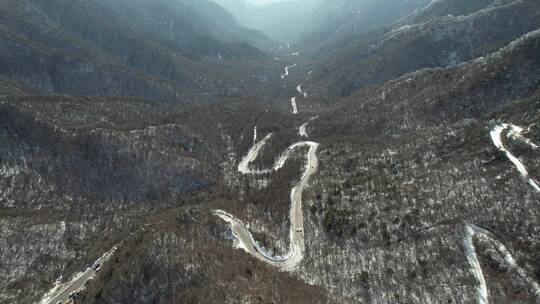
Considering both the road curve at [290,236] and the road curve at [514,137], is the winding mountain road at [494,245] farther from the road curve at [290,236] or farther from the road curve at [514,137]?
the road curve at [290,236]

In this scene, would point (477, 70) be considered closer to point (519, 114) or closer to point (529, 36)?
point (529, 36)

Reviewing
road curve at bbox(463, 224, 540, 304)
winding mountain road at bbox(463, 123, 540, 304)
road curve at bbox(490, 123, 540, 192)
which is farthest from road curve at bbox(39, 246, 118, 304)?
road curve at bbox(490, 123, 540, 192)

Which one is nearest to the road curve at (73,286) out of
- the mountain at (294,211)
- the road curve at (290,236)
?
the mountain at (294,211)

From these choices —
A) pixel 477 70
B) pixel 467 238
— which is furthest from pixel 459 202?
pixel 477 70

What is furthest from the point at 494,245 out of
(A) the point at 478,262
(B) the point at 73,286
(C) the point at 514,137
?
(B) the point at 73,286

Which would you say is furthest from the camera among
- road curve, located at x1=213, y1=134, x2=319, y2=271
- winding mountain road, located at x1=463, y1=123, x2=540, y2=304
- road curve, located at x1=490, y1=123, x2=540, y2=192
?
road curve, located at x1=213, y1=134, x2=319, y2=271

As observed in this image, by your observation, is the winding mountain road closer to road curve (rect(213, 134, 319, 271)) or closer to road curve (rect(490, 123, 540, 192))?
road curve (rect(490, 123, 540, 192))
